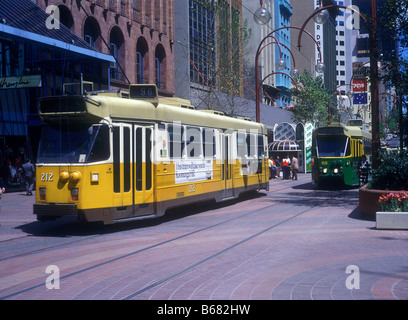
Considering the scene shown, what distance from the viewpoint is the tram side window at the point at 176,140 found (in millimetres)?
14859

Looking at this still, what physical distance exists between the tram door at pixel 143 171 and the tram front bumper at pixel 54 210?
175cm

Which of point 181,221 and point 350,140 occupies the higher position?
point 350,140

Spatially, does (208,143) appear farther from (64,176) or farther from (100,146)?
(64,176)

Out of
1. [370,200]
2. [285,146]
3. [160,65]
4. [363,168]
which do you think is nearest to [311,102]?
[285,146]

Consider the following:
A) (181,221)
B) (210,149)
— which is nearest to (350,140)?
(210,149)

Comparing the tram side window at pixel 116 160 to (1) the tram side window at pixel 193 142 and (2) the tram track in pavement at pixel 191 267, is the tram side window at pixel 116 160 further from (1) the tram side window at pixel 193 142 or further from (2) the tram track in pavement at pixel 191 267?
(1) the tram side window at pixel 193 142

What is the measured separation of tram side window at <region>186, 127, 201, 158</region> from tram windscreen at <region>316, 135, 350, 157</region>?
11123mm

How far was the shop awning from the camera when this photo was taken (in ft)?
152

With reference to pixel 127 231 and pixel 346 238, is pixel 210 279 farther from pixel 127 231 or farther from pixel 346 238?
pixel 127 231

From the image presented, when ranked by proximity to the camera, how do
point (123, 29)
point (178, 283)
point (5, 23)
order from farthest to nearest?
point (123, 29)
point (5, 23)
point (178, 283)

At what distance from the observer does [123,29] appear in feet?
125

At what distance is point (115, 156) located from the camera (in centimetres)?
1269

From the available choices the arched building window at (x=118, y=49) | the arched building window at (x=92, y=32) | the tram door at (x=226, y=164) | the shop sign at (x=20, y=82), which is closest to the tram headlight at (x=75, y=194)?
the tram door at (x=226, y=164)
